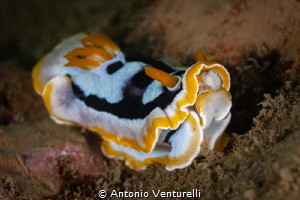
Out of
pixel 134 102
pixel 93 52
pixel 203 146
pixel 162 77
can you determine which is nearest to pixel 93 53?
pixel 93 52

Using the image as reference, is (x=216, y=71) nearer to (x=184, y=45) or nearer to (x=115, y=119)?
(x=115, y=119)

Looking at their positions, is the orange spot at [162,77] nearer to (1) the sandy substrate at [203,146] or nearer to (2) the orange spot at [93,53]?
(1) the sandy substrate at [203,146]

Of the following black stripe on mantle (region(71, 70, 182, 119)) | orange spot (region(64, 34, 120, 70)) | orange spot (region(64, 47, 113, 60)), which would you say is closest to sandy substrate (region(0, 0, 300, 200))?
black stripe on mantle (region(71, 70, 182, 119))

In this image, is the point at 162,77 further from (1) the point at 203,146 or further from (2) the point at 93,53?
(2) the point at 93,53

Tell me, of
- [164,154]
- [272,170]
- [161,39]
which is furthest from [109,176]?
[161,39]

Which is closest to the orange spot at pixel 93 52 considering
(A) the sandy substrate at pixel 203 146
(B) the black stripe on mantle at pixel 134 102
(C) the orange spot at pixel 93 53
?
(C) the orange spot at pixel 93 53

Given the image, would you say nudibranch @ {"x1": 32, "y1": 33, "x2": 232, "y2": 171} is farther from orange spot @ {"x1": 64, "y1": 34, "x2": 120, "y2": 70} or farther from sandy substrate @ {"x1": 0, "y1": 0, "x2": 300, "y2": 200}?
sandy substrate @ {"x1": 0, "y1": 0, "x2": 300, "y2": 200}
